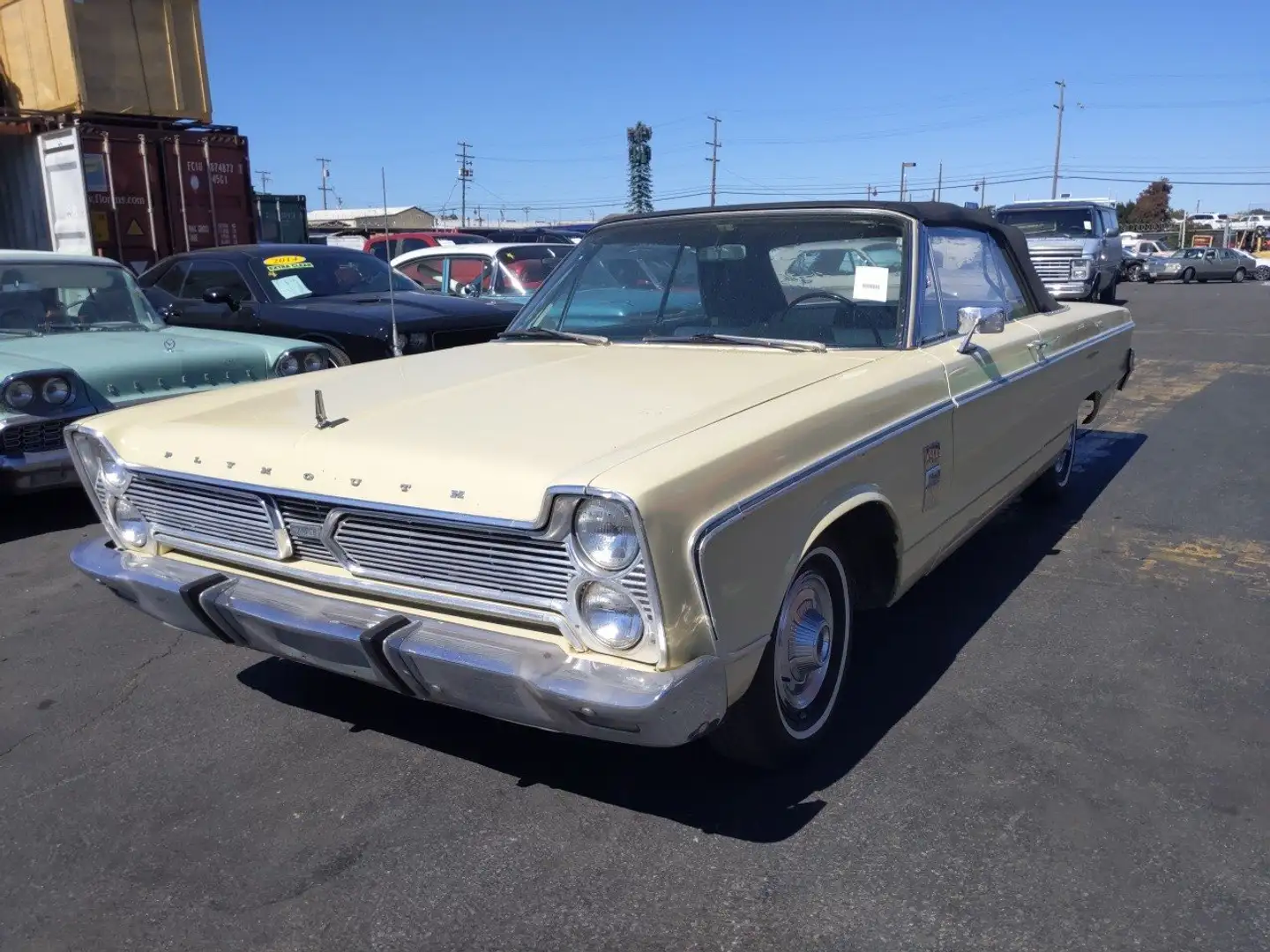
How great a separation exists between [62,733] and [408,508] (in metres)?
1.71

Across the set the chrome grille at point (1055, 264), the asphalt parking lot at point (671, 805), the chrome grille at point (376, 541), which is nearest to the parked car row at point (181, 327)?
the asphalt parking lot at point (671, 805)

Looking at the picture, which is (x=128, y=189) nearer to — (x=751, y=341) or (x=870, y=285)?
(x=751, y=341)

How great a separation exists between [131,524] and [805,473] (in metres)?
2.08

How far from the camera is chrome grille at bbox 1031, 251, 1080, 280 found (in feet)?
57.6

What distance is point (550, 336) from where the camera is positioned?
4.11m

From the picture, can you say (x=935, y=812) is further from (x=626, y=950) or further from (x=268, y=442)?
(x=268, y=442)

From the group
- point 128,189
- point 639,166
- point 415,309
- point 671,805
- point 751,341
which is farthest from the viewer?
point 639,166

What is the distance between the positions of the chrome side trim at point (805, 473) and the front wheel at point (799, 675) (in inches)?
9.8

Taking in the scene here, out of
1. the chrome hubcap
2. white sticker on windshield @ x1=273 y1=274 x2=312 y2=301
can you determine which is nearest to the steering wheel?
the chrome hubcap

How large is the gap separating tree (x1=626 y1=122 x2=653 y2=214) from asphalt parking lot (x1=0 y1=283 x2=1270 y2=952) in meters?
57.0

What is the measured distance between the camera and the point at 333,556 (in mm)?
2717

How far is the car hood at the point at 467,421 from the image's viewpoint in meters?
2.42

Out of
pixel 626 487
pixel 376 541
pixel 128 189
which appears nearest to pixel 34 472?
pixel 376 541

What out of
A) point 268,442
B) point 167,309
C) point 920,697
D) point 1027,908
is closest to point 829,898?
point 1027,908
